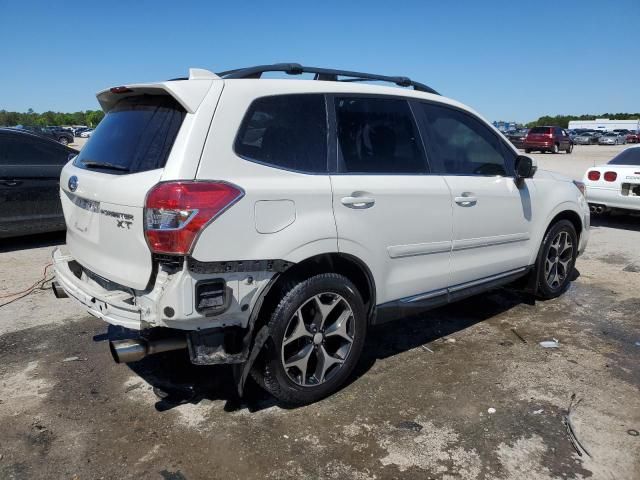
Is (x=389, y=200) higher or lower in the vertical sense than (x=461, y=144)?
lower

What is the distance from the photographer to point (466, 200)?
3.98m

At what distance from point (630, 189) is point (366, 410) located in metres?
7.41

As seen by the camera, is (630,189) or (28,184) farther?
(630,189)

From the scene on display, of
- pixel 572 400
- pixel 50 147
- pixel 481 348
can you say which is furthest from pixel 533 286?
pixel 50 147

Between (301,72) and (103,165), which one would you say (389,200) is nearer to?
(301,72)

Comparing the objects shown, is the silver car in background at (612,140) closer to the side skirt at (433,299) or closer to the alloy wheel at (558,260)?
the alloy wheel at (558,260)

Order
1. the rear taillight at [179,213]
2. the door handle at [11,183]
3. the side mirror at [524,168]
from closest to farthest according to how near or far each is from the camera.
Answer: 1. the rear taillight at [179,213]
2. the side mirror at [524,168]
3. the door handle at [11,183]

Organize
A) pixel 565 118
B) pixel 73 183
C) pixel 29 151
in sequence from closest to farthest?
pixel 73 183 → pixel 29 151 → pixel 565 118

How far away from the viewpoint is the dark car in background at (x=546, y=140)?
34.4m

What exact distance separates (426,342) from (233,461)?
206 centimetres

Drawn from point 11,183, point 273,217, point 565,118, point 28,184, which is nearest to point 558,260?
point 273,217

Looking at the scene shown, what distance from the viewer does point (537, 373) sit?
373 cm

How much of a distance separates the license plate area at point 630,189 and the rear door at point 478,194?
16.7 ft

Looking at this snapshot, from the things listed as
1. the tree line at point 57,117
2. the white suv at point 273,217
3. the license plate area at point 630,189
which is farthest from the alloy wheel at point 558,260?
the tree line at point 57,117
